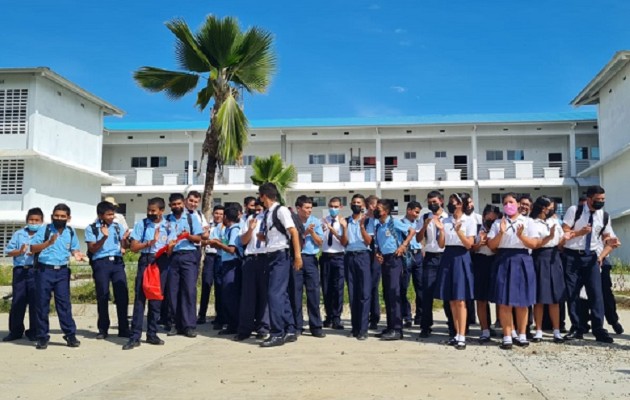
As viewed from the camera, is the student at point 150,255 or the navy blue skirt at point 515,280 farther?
the student at point 150,255

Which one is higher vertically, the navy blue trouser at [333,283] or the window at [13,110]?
the window at [13,110]

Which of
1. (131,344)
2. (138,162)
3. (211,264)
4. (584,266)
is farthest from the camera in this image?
(138,162)

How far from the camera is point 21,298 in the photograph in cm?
727

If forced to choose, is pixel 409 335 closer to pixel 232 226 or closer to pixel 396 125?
pixel 232 226

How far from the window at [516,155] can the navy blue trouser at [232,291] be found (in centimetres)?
2913

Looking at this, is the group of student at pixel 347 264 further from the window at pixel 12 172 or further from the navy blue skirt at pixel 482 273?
the window at pixel 12 172

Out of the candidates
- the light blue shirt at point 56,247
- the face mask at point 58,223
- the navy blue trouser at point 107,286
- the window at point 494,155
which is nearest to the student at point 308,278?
the navy blue trouser at point 107,286

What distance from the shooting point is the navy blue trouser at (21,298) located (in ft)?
23.4

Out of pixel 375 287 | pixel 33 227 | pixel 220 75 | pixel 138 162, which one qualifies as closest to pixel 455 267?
pixel 375 287

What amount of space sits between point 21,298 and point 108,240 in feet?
4.22

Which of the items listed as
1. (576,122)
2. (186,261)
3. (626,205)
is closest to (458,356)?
(186,261)

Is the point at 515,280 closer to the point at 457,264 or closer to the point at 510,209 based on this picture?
the point at 457,264

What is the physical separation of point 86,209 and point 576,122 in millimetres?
25586

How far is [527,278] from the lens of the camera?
21.7ft
